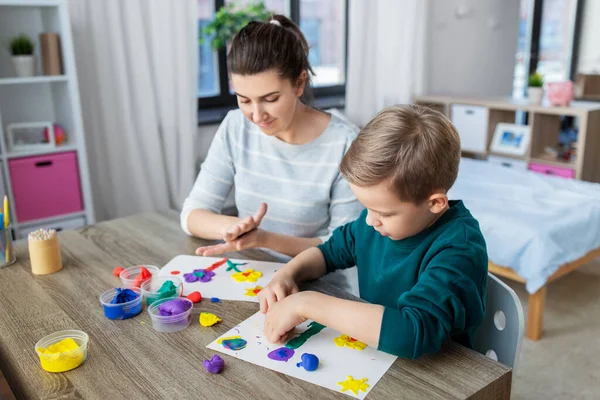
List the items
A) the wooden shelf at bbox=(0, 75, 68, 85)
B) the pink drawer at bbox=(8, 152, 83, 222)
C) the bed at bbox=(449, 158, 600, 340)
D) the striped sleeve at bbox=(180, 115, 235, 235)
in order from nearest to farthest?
the striped sleeve at bbox=(180, 115, 235, 235), the bed at bbox=(449, 158, 600, 340), the wooden shelf at bbox=(0, 75, 68, 85), the pink drawer at bbox=(8, 152, 83, 222)

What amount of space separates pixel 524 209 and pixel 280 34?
58.6 inches

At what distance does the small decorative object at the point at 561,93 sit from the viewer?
321cm

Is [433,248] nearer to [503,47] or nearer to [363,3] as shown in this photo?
[363,3]

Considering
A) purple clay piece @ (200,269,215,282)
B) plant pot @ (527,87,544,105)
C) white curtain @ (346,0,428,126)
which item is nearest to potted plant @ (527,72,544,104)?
plant pot @ (527,87,544,105)

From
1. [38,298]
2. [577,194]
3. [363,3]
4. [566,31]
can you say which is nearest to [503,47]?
[566,31]

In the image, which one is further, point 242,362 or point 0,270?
point 0,270

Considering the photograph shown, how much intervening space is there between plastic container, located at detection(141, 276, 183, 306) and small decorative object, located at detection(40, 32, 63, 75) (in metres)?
1.65

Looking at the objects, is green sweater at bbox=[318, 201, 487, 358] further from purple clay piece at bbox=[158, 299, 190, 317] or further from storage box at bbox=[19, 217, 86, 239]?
storage box at bbox=[19, 217, 86, 239]

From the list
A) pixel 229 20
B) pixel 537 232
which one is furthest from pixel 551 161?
pixel 229 20

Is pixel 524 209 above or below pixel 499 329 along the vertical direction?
below

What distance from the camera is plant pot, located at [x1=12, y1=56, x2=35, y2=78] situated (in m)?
2.36

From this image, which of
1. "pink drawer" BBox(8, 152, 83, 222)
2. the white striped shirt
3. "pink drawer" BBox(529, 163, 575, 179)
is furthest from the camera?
"pink drawer" BBox(529, 163, 575, 179)

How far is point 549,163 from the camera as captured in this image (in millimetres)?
3293

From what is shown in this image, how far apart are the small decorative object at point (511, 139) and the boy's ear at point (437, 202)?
273cm
